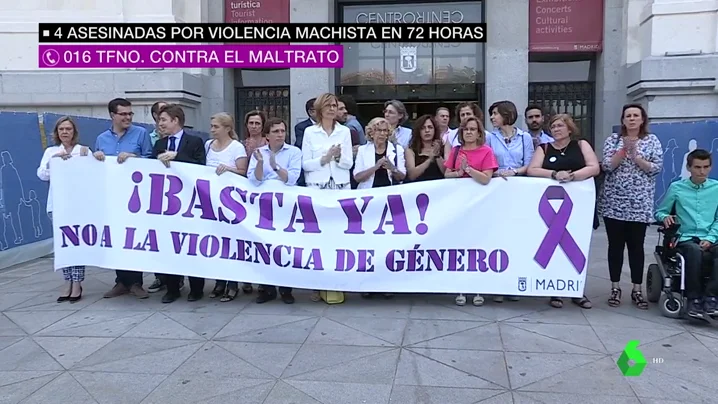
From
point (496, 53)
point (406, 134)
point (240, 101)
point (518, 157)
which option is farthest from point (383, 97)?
point (518, 157)

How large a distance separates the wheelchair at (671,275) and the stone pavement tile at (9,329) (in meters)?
5.45

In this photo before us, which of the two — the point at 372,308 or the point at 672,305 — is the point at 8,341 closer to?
the point at 372,308

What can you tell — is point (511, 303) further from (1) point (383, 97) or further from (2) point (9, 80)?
(2) point (9, 80)

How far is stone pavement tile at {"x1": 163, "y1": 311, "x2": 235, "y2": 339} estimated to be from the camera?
474 cm

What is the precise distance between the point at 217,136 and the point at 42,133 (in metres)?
4.40

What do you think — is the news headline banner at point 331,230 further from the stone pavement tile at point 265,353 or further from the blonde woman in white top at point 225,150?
the stone pavement tile at point 265,353

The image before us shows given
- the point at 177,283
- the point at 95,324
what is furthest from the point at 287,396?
the point at 177,283

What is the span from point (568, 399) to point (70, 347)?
3600mm

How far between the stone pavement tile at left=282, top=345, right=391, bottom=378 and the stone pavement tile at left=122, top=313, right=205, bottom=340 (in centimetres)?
93

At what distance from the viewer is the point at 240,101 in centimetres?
1295

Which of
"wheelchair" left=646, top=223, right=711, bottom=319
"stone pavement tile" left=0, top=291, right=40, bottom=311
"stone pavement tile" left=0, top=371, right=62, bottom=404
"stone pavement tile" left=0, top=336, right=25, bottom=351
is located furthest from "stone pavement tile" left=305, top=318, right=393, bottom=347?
"stone pavement tile" left=0, top=291, right=40, bottom=311

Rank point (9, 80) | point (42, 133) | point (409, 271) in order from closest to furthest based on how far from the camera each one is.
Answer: point (409, 271)
point (42, 133)
point (9, 80)

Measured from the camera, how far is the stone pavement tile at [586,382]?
3.59m

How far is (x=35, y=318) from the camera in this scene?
5.17 meters
